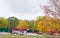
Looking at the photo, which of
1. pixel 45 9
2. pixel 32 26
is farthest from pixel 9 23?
pixel 45 9

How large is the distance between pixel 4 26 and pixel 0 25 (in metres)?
1.48

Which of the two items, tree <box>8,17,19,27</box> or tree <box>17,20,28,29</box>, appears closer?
tree <box>17,20,28,29</box>

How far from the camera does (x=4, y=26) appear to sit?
67688mm

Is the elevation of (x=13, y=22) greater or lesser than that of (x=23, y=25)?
greater

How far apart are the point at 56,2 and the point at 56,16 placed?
2.75ft

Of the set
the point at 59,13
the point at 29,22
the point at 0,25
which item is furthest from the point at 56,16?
the point at 29,22

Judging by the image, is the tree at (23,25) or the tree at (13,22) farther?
the tree at (13,22)

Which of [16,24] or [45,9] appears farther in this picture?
[16,24]

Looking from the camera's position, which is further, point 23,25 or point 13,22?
point 13,22

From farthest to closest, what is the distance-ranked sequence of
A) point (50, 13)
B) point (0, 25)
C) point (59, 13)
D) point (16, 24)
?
1. point (16, 24)
2. point (0, 25)
3. point (50, 13)
4. point (59, 13)

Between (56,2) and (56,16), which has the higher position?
(56,2)

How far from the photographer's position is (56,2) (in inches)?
486

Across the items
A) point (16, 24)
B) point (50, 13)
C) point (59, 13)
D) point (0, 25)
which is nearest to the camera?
Result: point (59, 13)

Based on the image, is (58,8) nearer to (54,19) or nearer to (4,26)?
(54,19)
